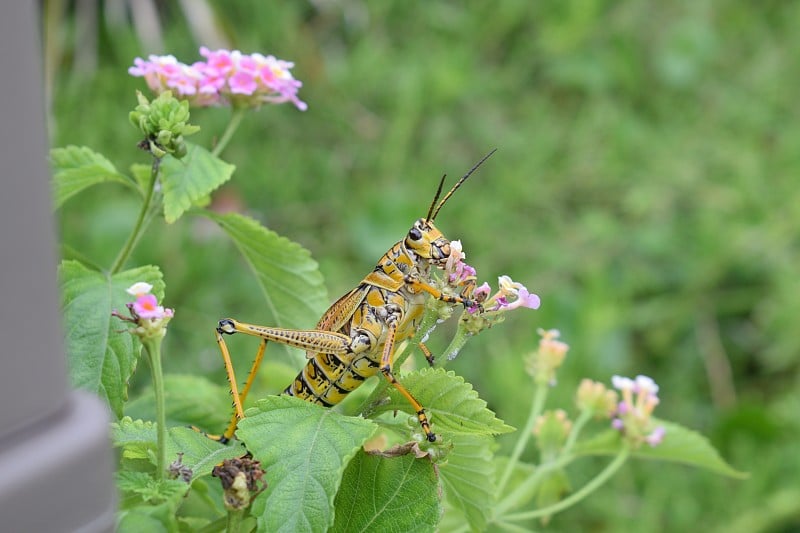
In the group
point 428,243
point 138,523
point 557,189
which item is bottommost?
point 138,523

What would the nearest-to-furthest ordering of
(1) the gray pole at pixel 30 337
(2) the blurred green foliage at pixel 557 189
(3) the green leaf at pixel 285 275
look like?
(1) the gray pole at pixel 30 337
(3) the green leaf at pixel 285 275
(2) the blurred green foliage at pixel 557 189

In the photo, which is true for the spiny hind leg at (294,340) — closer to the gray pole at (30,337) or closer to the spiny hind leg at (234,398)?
the spiny hind leg at (234,398)

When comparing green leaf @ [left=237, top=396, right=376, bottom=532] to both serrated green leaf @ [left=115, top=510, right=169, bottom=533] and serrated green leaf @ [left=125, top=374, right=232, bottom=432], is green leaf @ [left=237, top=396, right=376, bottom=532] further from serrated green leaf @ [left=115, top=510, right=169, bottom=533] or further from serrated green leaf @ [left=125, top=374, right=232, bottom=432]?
serrated green leaf @ [left=125, top=374, right=232, bottom=432]

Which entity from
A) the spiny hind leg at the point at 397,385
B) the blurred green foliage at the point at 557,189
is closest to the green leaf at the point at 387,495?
the spiny hind leg at the point at 397,385

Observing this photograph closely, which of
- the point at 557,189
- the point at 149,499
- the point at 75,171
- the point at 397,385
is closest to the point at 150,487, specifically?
the point at 149,499

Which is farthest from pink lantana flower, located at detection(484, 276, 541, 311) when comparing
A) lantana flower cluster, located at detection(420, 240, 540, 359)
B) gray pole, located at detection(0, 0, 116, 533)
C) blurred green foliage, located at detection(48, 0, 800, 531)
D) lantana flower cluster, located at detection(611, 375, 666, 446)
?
blurred green foliage, located at detection(48, 0, 800, 531)

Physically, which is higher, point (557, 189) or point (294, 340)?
point (557, 189)

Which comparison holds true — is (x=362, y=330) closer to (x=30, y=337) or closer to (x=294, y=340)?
(x=294, y=340)
